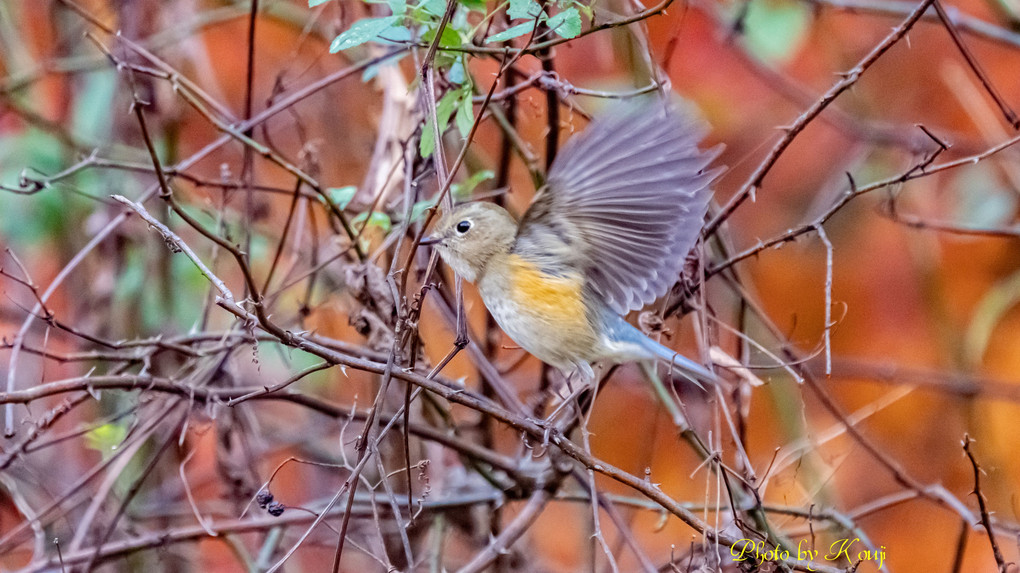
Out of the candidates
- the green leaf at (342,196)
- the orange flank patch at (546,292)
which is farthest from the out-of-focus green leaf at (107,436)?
the orange flank patch at (546,292)

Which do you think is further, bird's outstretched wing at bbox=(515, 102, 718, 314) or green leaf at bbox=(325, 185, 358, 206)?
green leaf at bbox=(325, 185, 358, 206)

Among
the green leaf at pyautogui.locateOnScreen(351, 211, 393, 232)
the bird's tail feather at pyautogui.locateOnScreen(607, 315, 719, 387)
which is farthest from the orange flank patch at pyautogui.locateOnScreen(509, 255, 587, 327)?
the green leaf at pyautogui.locateOnScreen(351, 211, 393, 232)

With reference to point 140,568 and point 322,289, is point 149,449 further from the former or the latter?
point 322,289

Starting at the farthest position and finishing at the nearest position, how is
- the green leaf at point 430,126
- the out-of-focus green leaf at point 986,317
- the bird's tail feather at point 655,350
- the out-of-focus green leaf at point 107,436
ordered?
the out-of-focus green leaf at point 986,317 < the out-of-focus green leaf at point 107,436 < the bird's tail feather at point 655,350 < the green leaf at point 430,126

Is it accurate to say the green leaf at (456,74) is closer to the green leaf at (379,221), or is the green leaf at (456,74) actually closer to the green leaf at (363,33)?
the green leaf at (363,33)

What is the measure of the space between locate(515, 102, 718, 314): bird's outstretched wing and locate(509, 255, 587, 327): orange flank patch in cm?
4

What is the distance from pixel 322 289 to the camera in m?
3.04

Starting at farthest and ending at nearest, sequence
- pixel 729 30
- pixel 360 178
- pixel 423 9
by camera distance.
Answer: pixel 360 178 < pixel 729 30 < pixel 423 9

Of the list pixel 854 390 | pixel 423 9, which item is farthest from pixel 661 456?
pixel 423 9

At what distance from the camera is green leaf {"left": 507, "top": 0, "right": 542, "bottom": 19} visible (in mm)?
1480

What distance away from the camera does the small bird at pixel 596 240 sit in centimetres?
174

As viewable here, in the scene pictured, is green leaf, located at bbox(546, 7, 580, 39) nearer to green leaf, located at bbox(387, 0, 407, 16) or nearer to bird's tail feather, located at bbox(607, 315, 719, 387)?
green leaf, located at bbox(387, 0, 407, 16)

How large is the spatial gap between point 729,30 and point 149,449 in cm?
216

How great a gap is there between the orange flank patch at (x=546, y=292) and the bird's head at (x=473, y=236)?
0.06m
